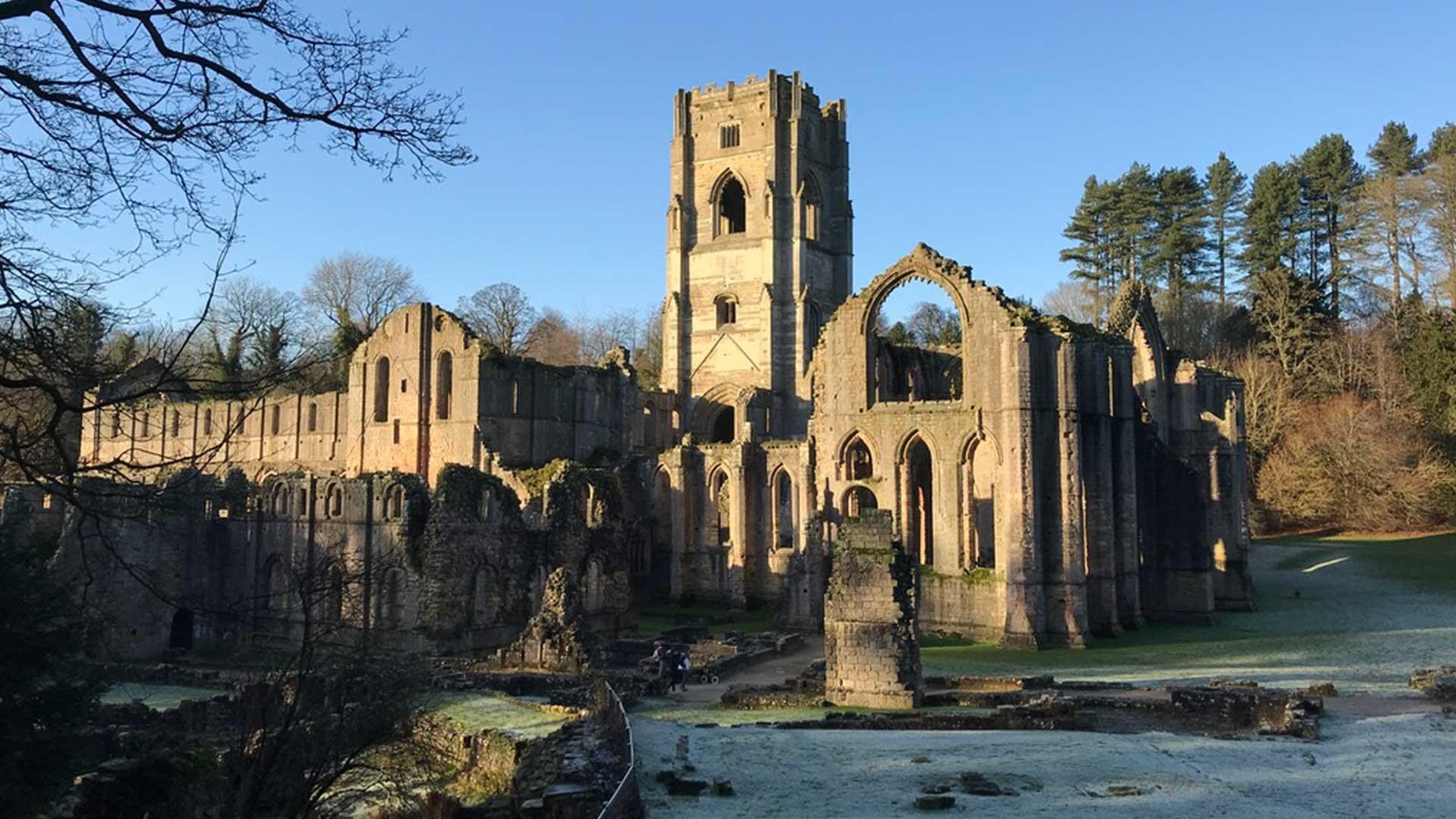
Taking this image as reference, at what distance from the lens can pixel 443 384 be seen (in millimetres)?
36969

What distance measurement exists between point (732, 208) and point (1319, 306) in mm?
29229

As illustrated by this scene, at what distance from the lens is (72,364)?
6.25 metres

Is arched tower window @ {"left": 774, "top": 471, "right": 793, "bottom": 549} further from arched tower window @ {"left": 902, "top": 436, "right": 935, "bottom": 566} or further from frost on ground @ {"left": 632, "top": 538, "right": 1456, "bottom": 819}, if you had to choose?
frost on ground @ {"left": 632, "top": 538, "right": 1456, "bottom": 819}

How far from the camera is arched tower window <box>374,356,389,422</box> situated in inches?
1505

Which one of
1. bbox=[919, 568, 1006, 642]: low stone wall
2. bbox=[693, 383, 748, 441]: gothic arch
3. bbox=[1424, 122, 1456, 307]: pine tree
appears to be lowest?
bbox=[919, 568, 1006, 642]: low stone wall

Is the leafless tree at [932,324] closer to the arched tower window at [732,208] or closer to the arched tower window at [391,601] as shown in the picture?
the arched tower window at [732,208]

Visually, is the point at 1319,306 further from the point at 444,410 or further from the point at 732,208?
the point at 444,410

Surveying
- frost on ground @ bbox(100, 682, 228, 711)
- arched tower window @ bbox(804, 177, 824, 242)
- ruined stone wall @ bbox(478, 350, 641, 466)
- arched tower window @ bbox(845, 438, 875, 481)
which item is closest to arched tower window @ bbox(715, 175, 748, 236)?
arched tower window @ bbox(804, 177, 824, 242)

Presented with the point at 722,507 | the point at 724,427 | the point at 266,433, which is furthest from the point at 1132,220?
the point at 266,433

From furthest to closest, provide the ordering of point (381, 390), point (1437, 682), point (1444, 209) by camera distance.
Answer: point (1444, 209) → point (381, 390) → point (1437, 682)

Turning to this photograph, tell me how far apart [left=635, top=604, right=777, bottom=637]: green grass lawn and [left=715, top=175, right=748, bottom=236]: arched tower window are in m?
22.6

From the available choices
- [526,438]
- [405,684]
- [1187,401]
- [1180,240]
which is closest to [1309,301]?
[1180,240]

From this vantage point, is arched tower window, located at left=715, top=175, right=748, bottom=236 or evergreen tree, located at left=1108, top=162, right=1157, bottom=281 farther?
evergreen tree, located at left=1108, top=162, right=1157, bottom=281

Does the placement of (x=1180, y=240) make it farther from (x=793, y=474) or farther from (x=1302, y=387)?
(x=793, y=474)
